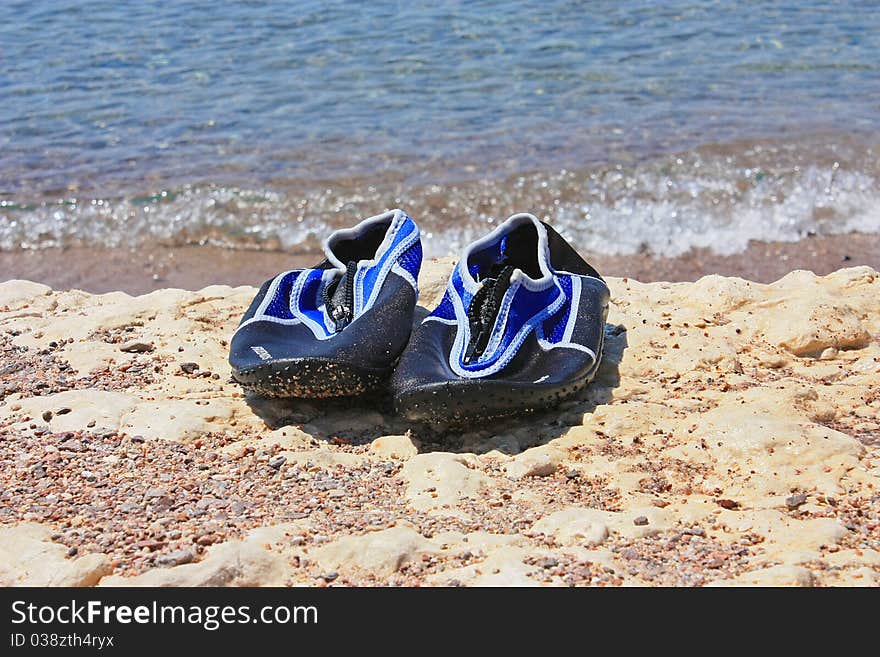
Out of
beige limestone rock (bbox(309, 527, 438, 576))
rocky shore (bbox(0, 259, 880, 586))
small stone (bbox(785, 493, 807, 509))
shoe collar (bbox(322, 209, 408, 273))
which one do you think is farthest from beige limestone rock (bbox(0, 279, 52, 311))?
small stone (bbox(785, 493, 807, 509))

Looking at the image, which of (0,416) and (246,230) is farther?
(246,230)

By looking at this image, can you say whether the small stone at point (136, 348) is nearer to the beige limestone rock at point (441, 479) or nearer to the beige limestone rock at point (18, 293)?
the beige limestone rock at point (18, 293)

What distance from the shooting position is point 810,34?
9242mm

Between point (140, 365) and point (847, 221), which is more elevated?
point (140, 365)

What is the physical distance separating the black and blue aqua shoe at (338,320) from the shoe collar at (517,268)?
196 mm

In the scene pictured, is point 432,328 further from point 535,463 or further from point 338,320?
point 535,463

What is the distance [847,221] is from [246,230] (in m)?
3.86

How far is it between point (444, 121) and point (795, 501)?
554 cm

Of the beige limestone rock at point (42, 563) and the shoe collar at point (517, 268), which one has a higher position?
the shoe collar at point (517, 268)

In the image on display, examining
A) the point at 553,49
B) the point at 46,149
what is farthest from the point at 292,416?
the point at 553,49

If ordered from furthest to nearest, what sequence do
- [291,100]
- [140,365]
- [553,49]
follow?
1. [553,49]
2. [291,100]
3. [140,365]

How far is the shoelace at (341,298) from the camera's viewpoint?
372cm

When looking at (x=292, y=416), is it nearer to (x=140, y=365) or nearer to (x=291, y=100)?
(x=140, y=365)

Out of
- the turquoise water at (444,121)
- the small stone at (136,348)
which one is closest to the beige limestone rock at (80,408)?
the small stone at (136,348)
